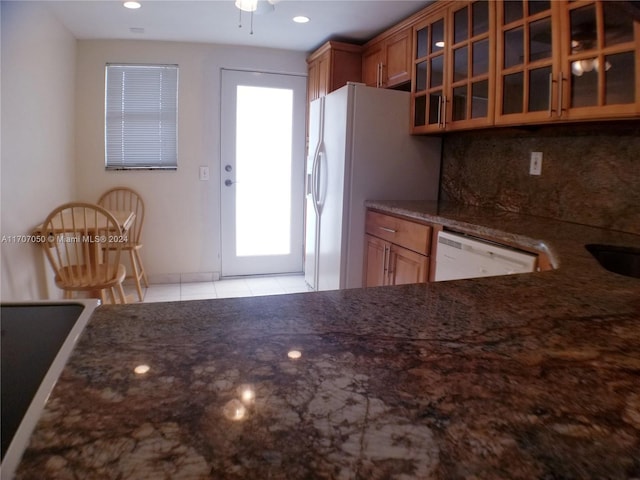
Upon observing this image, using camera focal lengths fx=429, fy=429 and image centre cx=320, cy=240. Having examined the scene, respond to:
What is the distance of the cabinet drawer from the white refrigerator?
14 cm

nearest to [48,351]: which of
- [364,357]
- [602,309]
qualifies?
[364,357]

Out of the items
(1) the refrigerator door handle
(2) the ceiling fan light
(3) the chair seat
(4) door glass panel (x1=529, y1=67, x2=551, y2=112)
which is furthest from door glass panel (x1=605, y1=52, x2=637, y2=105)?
(3) the chair seat

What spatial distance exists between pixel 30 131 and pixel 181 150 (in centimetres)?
137

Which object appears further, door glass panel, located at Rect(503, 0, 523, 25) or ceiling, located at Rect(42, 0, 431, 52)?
ceiling, located at Rect(42, 0, 431, 52)

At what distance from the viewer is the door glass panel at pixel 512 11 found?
2121mm

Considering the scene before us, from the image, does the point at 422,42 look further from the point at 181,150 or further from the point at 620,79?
the point at 181,150

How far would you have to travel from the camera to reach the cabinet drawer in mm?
2445

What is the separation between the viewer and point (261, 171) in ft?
14.0

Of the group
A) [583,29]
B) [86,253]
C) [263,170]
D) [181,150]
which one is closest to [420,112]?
[583,29]

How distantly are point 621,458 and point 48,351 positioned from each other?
2.30ft

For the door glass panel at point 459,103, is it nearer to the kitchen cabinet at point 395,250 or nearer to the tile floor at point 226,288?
the kitchen cabinet at point 395,250

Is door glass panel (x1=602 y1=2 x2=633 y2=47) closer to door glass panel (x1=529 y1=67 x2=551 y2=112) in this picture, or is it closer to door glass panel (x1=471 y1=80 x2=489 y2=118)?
door glass panel (x1=529 y1=67 x2=551 y2=112)

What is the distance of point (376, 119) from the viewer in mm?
2963

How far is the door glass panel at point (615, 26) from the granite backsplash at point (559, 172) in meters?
0.36
